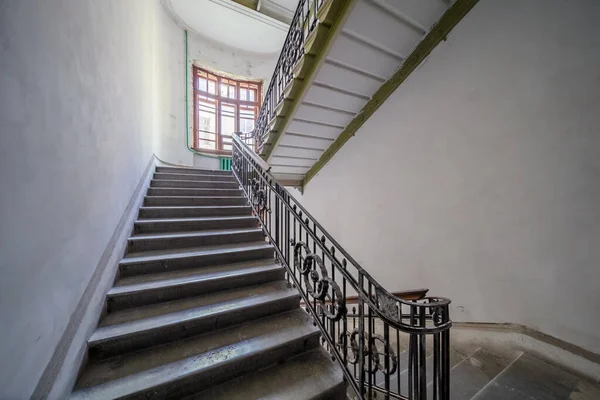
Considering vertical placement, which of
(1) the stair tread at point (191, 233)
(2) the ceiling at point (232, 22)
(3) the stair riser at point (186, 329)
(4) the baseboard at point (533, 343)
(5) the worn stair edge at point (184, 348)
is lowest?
(4) the baseboard at point (533, 343)

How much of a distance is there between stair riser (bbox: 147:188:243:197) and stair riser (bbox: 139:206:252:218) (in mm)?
500

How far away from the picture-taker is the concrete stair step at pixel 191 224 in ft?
8.05

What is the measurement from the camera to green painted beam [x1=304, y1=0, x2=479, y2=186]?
2.52 m

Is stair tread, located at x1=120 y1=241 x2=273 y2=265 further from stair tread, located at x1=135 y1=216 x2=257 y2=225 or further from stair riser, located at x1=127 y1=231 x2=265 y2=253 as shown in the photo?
stair tread, located at x1=135 y1=216 x2=257 y2=225

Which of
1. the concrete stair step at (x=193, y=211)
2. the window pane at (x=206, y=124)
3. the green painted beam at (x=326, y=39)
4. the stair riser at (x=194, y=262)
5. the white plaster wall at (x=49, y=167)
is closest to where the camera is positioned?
the white plaster wall at (x=49, y=167)

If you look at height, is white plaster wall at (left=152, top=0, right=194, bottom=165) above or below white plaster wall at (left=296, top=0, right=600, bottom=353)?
above

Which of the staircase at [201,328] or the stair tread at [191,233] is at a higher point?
the stair tread at [191,233]

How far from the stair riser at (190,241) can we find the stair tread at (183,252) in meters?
0.06

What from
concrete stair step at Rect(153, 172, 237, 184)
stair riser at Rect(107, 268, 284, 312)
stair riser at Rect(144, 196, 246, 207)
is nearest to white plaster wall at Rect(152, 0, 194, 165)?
concrete stair step at Rect(153, 172, 237, 184)

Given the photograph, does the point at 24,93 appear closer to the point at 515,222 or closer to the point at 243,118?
the point at 515,222

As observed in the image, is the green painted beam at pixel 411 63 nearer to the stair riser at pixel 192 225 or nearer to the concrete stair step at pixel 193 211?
the concrete stair step at pixel 193 211

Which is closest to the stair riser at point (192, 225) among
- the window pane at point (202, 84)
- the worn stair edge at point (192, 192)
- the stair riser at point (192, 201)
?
the stair riser at point (192, 201)

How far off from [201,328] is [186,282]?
0.40 m

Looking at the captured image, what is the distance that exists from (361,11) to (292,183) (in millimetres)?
3652
